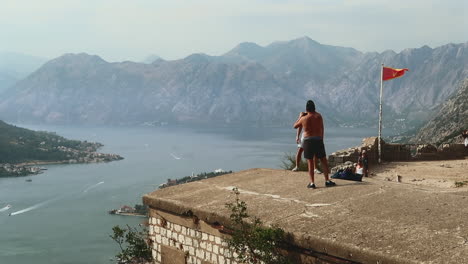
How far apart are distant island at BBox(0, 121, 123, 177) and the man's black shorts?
137m

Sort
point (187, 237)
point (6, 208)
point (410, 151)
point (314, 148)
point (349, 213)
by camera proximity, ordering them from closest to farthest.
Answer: point (349, 213) < point (187, 237) < point (314, 148) < point (410, 151) < point (6, 208)

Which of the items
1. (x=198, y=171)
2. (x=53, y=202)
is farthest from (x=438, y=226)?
(x=198, y=171)

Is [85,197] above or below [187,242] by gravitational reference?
below

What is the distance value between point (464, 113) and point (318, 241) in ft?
252

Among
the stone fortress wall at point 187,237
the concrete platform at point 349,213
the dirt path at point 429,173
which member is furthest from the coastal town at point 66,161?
the concrete platform at point 349,213

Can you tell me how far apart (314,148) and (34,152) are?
168 m

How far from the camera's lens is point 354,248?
5.43m

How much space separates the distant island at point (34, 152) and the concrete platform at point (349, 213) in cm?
13543

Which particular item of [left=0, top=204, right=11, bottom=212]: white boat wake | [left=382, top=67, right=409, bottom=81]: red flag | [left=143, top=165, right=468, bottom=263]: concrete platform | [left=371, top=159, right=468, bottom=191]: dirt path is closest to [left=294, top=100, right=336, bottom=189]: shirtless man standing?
[left=143, top=165, right=468, bottom=263]: concrete platform

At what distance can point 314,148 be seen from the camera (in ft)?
26.5

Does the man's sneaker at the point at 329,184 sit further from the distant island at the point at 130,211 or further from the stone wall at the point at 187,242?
the distant island at the point at 130,211

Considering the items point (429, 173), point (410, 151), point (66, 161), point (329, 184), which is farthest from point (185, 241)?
point (66, 161)

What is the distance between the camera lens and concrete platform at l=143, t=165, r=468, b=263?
5316mm

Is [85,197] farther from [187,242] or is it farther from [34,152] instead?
[187,242]
